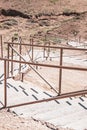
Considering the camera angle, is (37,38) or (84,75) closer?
(84,75)

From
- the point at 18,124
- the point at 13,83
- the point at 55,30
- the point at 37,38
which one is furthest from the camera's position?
the point at 55,30

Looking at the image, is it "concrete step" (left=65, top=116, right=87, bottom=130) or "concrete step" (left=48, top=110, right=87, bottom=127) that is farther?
"concrete step" (left=48, top=110, right=87, bottom=127)

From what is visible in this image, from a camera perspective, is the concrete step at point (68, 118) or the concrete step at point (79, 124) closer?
the concrete step at point (79, 124)

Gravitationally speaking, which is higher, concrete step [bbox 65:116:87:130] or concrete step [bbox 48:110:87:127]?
concrete step [bbox 48:110:87:127]

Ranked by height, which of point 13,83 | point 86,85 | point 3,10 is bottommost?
point 86,85

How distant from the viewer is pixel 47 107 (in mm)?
7840

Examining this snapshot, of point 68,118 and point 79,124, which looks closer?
point 79,124

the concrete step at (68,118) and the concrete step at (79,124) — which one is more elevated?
the concrete step at (68,118)

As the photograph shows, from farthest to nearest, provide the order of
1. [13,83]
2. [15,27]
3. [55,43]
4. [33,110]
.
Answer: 1. [15,27]
2. [55,43]
3. [13,83]
4. [33,110]

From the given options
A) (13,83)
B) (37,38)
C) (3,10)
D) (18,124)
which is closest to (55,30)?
(37,38)

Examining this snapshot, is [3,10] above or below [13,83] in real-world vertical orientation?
above

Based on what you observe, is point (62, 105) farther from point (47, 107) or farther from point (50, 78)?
point (50, 78)

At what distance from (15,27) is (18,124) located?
26.6 meters

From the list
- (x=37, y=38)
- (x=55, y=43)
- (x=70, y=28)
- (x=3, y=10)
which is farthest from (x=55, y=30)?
(x=3, y=10)
